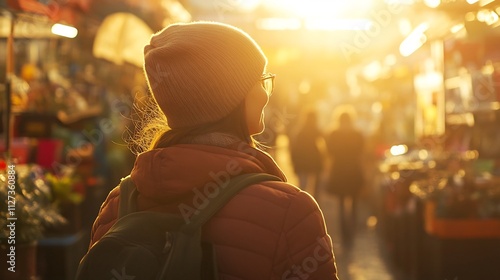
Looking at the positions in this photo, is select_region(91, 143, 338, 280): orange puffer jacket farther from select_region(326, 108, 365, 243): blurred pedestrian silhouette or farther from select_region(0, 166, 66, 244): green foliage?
select_region(326, 108, 365, 243): blurred pedestrian silhouette

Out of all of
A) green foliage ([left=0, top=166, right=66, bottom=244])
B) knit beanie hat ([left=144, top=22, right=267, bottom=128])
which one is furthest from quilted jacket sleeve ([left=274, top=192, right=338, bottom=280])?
green foliage ([left=0, top=166, right=66, bottom=244])

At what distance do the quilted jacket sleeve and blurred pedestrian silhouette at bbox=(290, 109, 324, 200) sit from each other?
10468 millimetres

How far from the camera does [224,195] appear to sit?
2.08m

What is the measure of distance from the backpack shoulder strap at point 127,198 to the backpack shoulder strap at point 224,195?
0.21m

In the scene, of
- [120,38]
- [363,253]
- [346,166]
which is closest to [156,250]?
[363,253]

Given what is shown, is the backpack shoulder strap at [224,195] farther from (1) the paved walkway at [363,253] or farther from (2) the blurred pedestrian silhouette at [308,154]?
(2) the blurred pedestrian silhouette at [308,154]

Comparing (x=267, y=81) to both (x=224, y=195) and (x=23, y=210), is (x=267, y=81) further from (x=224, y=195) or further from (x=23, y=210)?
(x=23, y=210)

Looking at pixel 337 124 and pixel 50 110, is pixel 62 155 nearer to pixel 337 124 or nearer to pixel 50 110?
pixel 50 110

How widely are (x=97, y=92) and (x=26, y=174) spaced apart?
23.6ft

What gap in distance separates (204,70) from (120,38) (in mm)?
8415

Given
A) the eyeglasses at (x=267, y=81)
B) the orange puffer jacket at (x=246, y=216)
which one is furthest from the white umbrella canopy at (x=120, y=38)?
the orange puffer jacket at (x=246, y=216)

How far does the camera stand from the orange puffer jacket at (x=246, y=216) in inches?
81.1

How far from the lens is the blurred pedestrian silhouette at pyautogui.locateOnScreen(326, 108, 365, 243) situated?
426 inches

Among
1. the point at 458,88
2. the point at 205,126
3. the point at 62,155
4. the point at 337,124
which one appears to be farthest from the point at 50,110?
the point at 205,126
